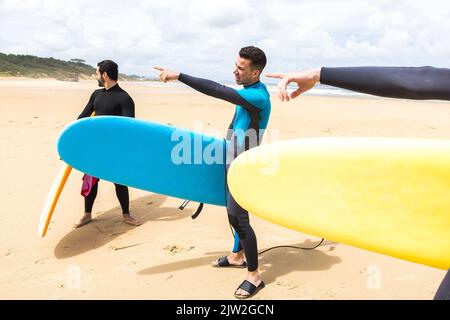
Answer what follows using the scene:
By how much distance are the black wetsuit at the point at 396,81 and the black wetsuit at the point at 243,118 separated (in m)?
1.07

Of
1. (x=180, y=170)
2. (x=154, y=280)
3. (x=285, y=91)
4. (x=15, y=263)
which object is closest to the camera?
(x=285, y=91)

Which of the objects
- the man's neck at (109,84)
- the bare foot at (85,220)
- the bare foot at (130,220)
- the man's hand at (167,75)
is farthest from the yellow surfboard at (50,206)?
the man's hand at (167,75)

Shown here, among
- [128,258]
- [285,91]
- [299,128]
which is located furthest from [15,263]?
[299,128]

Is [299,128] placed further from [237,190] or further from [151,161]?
[237,190]

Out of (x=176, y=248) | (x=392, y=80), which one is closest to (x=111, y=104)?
(x=176, y=248)

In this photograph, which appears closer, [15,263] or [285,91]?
[285,91]

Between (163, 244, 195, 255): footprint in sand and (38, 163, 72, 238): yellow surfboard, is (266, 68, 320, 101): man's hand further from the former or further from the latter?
(38, 163, 72, 238): yellow surfboard

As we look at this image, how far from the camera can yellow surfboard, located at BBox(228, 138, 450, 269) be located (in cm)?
160

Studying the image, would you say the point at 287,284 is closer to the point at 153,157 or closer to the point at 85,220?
the point at 153,157

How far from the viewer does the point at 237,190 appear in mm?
2088

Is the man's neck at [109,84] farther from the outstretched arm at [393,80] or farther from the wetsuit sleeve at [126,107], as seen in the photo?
the outstretched arm at [393,80]
